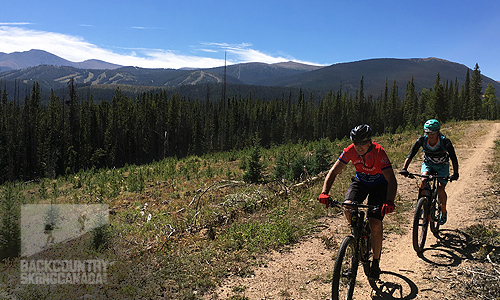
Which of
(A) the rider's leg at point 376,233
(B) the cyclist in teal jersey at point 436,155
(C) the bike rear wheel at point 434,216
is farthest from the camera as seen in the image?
(C) the bike rear wheel at point 434,216

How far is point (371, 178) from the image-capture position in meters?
4.62

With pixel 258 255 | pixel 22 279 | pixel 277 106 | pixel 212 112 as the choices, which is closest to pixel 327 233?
pixel 258 255

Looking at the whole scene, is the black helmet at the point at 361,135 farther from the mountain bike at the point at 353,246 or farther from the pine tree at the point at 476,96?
the pine tree at the point at 476,96

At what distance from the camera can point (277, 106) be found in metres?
111

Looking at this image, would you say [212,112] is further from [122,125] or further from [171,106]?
[122,125]

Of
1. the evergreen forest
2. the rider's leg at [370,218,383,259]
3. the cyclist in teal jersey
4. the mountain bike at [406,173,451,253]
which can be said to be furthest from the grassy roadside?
the evergreen forest

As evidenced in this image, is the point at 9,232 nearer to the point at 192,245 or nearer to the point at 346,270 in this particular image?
the point at 192,245

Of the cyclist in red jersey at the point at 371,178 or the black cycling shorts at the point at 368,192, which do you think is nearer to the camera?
the cyclist in red jersey at the point at 371,178

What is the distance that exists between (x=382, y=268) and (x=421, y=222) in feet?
4.78

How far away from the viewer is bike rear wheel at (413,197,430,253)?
18.9 feet

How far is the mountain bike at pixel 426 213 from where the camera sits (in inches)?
229

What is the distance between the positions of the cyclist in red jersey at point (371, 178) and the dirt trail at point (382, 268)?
1.99 feet

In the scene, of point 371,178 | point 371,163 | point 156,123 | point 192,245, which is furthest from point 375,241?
point 156,123

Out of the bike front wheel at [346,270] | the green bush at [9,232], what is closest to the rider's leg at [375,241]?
the bike front wheel at [346,270]
